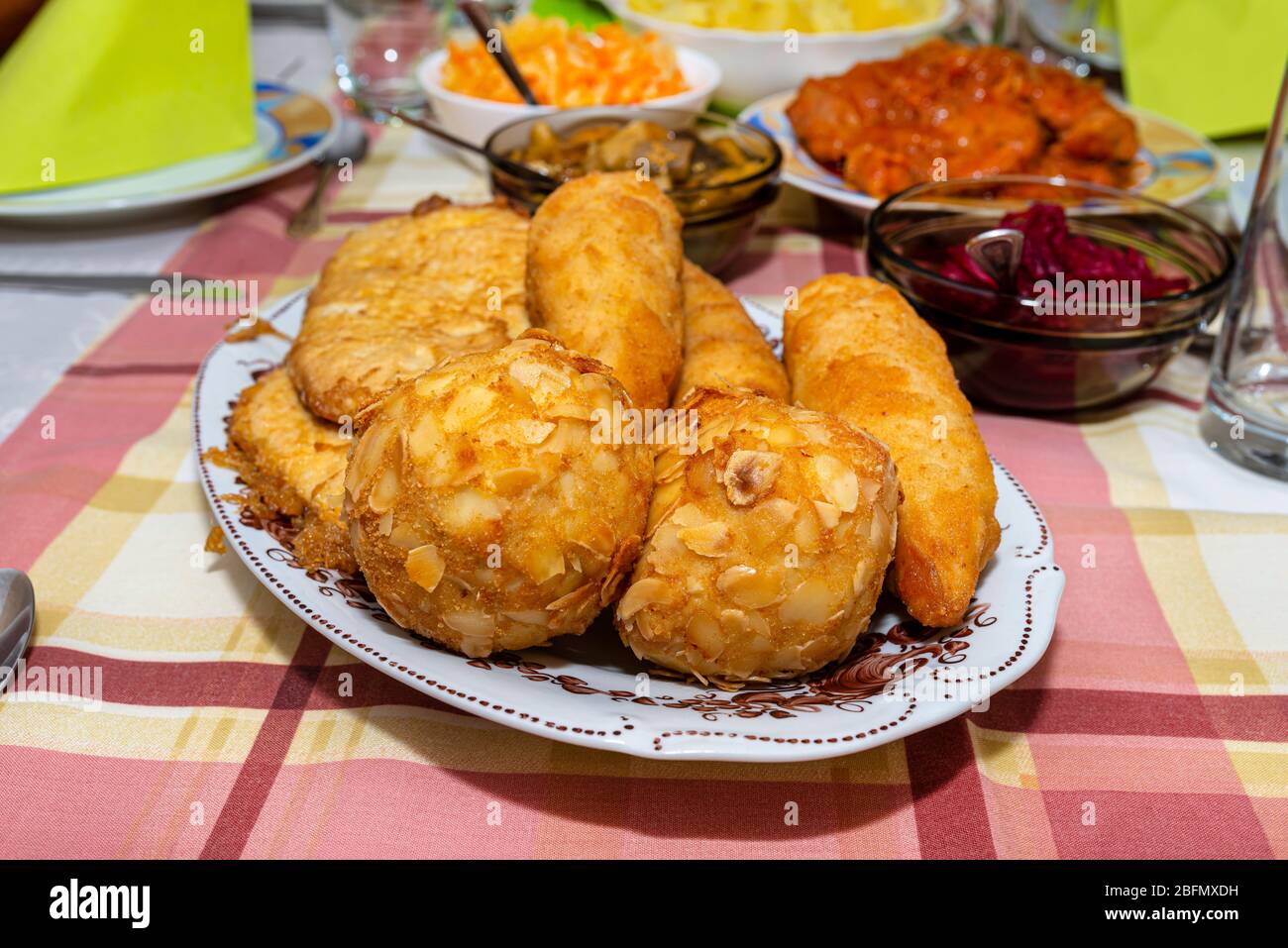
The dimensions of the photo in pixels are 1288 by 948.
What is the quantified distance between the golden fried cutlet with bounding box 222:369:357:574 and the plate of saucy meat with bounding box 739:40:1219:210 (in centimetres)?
162

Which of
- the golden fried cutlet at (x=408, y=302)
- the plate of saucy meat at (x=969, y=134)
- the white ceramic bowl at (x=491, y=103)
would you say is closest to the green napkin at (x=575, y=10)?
the white ceramic bowl at (x=491, y=103)

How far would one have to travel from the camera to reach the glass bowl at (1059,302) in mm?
2137

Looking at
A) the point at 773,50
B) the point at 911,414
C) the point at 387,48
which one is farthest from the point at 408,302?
the point at 387,48

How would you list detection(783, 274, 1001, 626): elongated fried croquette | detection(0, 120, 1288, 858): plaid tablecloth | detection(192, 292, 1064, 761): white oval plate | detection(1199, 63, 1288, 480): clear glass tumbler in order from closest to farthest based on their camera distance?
detection(192, 292, 1064, 761): white oval plate → detection(0, 120, 1288, 858): plaid tablecloth → detection(783, 274, 1001, 626): elongated fried croquette → detection(1199, 63, 1288, 480): clear glass tumbler

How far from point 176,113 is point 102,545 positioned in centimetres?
173

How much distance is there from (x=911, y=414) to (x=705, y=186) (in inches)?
43.8

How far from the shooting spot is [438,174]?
3559 mm

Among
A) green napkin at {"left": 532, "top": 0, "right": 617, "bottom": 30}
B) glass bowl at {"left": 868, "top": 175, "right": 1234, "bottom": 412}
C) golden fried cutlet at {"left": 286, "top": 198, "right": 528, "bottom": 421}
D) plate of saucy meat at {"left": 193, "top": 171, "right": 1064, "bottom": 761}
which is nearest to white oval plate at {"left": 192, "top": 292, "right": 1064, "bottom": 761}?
plate of saucy meat at {"left": 193, "top": 171, "right": 1064, "bottom": 761}

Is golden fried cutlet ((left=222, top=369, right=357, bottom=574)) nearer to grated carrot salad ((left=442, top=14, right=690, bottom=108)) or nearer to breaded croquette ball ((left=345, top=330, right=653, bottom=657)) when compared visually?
breaded croquette ball ((left=345, top=330, right=653, bottom=657))

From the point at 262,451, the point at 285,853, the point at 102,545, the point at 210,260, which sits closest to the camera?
the point at 285,853

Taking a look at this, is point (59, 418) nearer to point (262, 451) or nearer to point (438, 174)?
Result: point (262, 451)

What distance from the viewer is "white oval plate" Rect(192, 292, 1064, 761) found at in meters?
1.26

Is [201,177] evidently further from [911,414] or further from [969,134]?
[911,414]
